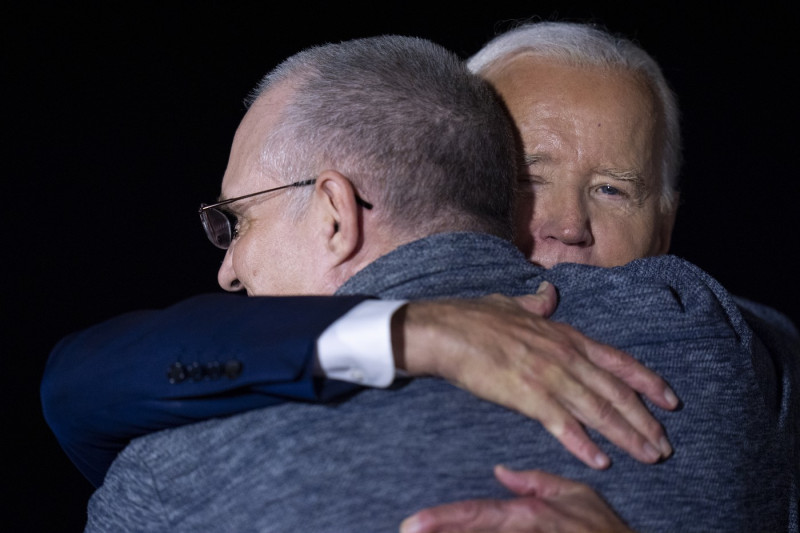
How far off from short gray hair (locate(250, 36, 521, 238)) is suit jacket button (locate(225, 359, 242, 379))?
15.7 inches

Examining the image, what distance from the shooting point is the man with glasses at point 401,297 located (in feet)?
3.90

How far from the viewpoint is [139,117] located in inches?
111

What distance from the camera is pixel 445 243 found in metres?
1.38

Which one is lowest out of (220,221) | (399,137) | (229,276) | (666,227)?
(666,227)

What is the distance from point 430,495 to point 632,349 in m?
0.41

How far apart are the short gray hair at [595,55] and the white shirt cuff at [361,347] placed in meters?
1.22

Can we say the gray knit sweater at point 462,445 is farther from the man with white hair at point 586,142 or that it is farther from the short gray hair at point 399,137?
the man with white hair at point 586,142

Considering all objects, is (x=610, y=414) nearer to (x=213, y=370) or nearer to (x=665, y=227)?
(x=213, y=370)

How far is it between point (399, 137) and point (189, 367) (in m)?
0.54

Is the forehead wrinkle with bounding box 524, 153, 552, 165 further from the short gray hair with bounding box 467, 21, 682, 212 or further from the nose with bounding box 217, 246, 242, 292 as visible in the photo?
the nose with bounding box 217, 246, 242, 292

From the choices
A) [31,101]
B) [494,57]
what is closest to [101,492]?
[494,57]

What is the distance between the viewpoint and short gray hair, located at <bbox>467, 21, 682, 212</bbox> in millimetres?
2201

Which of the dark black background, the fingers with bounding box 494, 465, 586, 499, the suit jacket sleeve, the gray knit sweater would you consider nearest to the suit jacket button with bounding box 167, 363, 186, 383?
the suit jacket sleeve

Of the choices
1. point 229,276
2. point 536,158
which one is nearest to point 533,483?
point 229,276
